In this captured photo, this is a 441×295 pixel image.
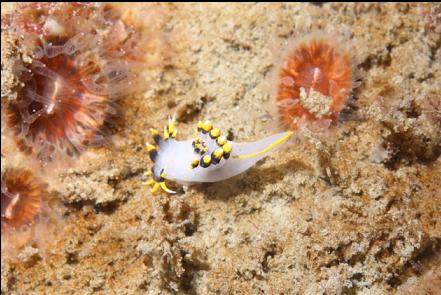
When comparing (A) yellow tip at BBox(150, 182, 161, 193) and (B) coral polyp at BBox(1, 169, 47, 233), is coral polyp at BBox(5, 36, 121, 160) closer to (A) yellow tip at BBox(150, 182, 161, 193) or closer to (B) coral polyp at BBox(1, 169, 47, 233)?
(B) coral polyp at BBox(1, 169, 47, 233)

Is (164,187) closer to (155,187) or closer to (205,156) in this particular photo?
(155,187)

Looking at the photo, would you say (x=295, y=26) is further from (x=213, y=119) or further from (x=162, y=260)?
(x=162, y=260)

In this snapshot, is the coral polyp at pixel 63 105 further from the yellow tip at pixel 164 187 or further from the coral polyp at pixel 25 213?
the yellow tip at pixel 164 187

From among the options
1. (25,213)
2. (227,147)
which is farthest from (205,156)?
(25,213)

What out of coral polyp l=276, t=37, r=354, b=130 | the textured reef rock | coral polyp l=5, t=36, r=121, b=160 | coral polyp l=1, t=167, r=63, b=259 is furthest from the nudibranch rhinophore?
coral polyp l=1, t=167, r=63, b=259

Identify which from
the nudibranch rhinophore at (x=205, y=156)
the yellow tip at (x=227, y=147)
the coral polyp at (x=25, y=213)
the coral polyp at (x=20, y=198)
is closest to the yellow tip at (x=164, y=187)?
the nudibranch rhinophore at (x=205, y=156)
